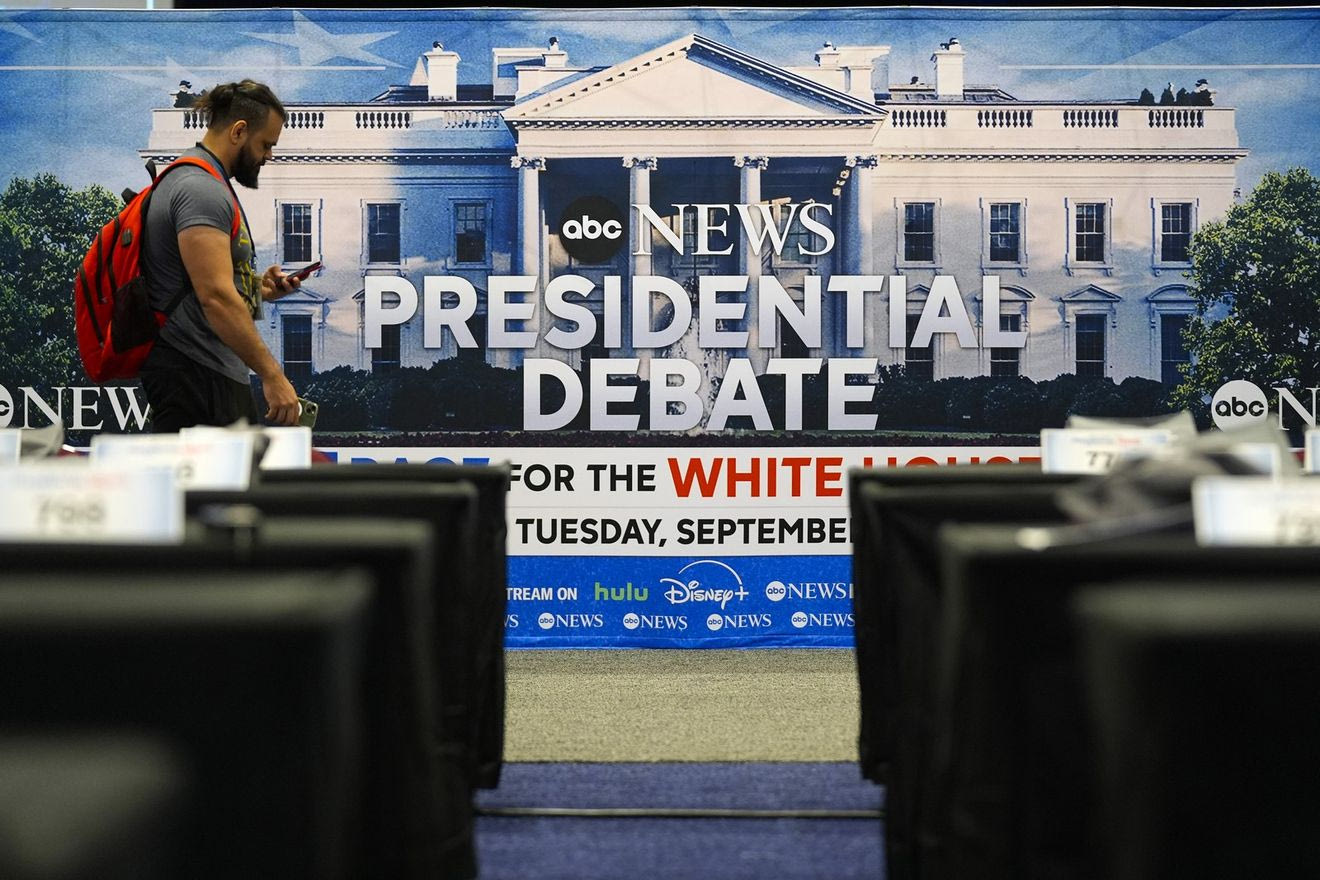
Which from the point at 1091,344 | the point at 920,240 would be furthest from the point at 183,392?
the point at 1091,344

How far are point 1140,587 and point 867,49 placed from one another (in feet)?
12.7

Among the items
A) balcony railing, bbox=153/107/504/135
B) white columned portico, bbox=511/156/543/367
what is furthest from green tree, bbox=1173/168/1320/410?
balcony railing, bbox=153/107/504/135

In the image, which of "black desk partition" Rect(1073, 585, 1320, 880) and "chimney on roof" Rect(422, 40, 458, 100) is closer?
"black desk partition" Rect(1073, 585, 1320, 880)

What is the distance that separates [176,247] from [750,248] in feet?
7.41

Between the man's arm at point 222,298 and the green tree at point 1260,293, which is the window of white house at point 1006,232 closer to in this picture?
the green tree at point 1260,293

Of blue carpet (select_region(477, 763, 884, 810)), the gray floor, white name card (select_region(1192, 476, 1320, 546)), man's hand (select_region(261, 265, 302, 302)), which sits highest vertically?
man's hand (select_region(261, 265, 302, 302))

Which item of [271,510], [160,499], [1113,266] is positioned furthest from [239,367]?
[1113,266]

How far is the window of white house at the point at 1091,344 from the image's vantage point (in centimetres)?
437

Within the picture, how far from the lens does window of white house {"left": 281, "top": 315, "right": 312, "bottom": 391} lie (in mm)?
4355

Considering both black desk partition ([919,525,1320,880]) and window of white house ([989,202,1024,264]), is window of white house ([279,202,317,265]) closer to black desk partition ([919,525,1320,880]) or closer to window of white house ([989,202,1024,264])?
window of white house ([989,202,1024,264])

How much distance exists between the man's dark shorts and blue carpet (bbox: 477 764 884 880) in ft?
3.09

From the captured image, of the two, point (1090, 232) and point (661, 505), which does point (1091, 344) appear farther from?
point (661, 505)

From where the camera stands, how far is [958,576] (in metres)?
1.03

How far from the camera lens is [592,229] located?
4402 millimetres
